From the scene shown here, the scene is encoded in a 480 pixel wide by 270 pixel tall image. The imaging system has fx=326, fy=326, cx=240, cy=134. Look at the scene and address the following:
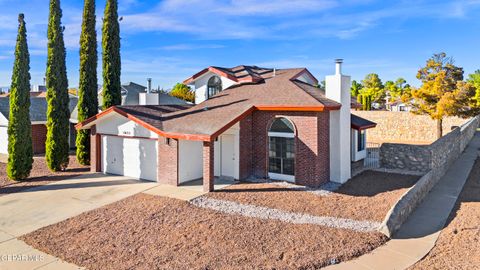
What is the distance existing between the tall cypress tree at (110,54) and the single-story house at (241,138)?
324cm

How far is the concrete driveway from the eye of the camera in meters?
10.0

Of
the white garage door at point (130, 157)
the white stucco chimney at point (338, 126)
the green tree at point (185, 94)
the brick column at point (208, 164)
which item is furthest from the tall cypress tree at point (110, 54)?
the green tree at point (185, 94)

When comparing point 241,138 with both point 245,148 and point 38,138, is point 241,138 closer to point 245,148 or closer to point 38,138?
point 245,148

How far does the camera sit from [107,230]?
30.2 ft

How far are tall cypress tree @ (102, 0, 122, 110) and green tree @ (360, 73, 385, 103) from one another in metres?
57.9

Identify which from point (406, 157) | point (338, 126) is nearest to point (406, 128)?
point (406, 157)

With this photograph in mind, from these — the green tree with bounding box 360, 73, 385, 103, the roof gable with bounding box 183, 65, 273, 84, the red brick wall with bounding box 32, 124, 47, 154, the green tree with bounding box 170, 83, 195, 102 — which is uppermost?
the green tree with bounding box 360, 73, 385, 103

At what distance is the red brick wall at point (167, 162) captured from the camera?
13.7 m

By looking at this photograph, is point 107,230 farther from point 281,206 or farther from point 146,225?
point 281,206

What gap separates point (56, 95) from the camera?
17.2 metres

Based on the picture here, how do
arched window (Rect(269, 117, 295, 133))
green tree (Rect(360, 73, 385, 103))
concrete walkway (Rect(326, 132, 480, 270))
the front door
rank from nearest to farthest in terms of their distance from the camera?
1. concrete walkway (Rect(326, 132, 480, 270))
2. arched window (Rect(269, 117, 295, 133))
3. the front door
4. green tree (Rect(360, 73, 385, 103))

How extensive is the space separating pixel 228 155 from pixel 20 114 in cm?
969

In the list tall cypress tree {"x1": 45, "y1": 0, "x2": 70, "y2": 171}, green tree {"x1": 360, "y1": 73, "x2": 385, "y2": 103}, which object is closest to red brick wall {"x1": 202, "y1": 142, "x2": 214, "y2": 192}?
tall cypress tree {"x1": 45, "y1": 0, "x2": 70, "y2": 171}

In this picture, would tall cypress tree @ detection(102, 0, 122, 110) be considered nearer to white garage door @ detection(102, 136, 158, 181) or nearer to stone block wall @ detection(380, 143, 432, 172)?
white garage door @ detection(102, 136, 158, 181)
